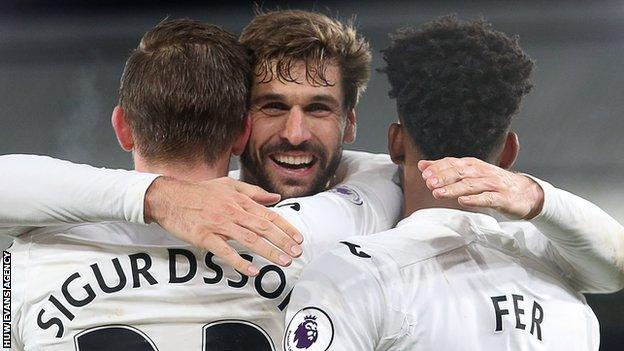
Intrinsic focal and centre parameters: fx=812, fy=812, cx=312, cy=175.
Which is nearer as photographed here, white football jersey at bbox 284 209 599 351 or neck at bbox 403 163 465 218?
white football jersey at bbox 284 209 599 351

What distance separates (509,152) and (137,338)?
0.63 m

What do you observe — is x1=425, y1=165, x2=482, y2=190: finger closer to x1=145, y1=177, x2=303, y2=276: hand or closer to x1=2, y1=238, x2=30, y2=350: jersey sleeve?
x1=145, y1=177, x2=303, y2=276: hand

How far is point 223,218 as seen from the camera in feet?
3.21

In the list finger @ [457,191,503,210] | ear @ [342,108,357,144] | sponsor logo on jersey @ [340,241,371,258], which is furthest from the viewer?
ear @ [342,108,357,144]

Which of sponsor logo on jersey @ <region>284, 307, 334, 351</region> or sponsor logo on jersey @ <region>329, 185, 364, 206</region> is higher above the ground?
sponsor logo on jersey @ <region>329, 185, 364, 206</region>

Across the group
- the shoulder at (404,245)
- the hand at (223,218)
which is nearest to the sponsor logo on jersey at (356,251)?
the shoulder at (404,245)

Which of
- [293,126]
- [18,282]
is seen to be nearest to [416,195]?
[293,126]

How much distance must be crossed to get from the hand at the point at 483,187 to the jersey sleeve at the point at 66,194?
361mm

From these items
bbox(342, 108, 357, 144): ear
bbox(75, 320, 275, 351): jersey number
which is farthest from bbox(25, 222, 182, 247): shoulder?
bbox(342, 108, 357, 144): ear

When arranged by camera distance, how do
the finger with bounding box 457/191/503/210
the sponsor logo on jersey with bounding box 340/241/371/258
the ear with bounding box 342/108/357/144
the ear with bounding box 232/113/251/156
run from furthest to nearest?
1. the ear with bounding box 342/108/357/144
2. the ear with bounding box 232/113/251/156
3. the sponsor logo on jersey with bounding box 340/241/371/258
4. the finger with bounding box 457/191/503/210

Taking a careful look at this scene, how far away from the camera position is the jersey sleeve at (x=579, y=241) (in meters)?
1.04

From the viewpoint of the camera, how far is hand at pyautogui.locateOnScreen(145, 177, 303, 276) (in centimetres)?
97

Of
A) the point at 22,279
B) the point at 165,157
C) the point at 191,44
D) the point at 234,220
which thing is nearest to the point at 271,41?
the point at 191,44

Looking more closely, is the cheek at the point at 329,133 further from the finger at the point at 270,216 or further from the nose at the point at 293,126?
the finger at the point at 270,216
